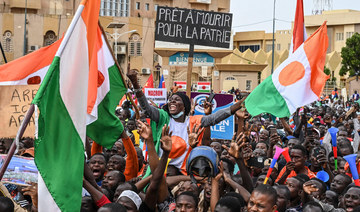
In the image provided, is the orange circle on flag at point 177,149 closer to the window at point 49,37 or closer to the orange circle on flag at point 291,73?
the orange circle on flag at point 291,73

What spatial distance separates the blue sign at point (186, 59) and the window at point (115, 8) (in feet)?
39.7

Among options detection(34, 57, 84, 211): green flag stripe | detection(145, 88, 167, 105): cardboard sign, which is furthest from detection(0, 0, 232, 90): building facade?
detection(34, 57, 84, 211): green flag stripe

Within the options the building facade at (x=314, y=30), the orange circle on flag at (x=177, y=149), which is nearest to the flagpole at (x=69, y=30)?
the orange circle on flag at (x=177, y=149)

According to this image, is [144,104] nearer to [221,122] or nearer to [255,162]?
[255,162]

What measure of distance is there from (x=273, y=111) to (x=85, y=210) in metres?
3.85

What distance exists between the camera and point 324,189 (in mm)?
5922

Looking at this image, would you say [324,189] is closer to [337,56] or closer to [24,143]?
[24,143]

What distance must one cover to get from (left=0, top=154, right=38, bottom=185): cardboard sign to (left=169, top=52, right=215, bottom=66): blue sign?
3666 cm

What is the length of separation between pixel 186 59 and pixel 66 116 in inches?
1472

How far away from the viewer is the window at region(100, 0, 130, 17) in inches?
2019

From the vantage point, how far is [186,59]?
41.6m

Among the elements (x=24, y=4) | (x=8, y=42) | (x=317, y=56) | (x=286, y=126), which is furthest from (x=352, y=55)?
(x=317, y=56)

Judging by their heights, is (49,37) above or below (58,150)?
above

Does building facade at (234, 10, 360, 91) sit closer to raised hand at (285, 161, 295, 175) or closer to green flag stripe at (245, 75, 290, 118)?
green flag stripe at (245, 75, 290, 118)
